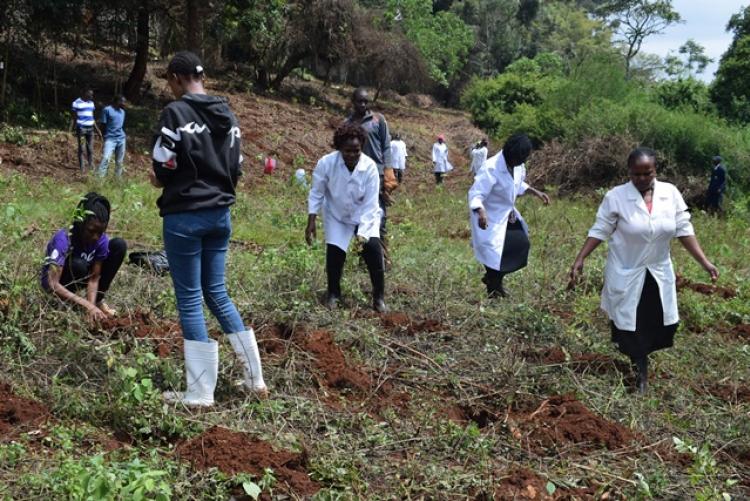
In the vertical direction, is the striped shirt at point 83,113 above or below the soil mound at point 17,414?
above

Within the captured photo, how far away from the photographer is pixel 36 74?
16.2 m

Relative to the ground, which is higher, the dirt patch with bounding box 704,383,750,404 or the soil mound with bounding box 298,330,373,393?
the soil mound with bounding box 298,330,373,393

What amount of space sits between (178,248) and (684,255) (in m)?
8.15

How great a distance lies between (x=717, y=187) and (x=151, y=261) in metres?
13.4

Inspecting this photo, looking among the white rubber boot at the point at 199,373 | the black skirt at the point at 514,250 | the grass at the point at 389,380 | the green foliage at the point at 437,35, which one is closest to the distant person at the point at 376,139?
the grass at the point at 389,380

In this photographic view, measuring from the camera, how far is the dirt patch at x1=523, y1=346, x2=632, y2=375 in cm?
519

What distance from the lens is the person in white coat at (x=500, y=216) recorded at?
21.6 ft

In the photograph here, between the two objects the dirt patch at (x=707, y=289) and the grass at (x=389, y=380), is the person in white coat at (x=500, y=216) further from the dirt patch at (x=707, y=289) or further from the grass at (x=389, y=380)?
the dirt patch at (x=707, y=289)

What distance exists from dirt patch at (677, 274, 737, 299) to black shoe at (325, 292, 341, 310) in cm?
368

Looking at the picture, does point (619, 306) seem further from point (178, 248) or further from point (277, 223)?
point (277, 223)

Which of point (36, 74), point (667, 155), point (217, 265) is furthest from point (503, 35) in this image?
point (217, 265)

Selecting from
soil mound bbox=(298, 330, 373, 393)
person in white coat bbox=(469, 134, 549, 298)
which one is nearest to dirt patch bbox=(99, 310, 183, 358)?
soil mound bbox=(298, 330, 373, 393)

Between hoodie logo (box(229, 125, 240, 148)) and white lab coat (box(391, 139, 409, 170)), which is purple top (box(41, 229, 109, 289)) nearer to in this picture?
hoodie logo (box(229, 125, 240, 148))

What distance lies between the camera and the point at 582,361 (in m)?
5.21
